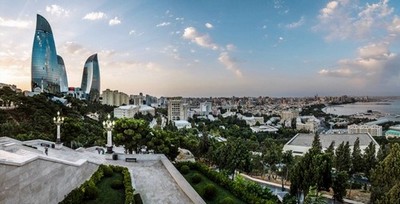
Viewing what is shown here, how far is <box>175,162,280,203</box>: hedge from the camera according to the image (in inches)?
360

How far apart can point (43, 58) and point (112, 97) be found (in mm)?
54732

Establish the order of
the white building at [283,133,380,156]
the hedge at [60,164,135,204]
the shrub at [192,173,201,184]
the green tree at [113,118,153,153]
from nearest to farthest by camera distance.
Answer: the hedge at [60,164,135,204] < the shrub at [192,173,201,184] < the green tree at [113,118,153,153] < the white building at [283,133,380,156]

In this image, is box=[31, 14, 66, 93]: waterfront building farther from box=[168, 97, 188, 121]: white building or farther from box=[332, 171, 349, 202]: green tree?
box=[332, 171, 349, 202]: green tree

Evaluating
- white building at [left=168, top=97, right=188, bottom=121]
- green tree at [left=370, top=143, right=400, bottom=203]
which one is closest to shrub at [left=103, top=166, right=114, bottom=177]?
green tree at [left=370, top=143, right=400, bottom=203]

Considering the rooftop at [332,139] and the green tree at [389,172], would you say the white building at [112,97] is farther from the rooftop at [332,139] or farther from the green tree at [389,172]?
the green tree at [389,172]


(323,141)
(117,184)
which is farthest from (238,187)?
(323,141)

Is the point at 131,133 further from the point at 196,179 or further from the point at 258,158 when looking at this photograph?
the point at 258,158

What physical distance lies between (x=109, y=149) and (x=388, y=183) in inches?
436

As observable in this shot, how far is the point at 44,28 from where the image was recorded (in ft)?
221

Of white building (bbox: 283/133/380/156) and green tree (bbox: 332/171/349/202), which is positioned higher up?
green tree (bbox: 332/171/349/202)

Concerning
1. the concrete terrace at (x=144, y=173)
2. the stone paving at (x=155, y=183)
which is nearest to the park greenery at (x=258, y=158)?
the concrete terrace at (x=144, y=173)

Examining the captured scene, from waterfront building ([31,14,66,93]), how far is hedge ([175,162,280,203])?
6386cm

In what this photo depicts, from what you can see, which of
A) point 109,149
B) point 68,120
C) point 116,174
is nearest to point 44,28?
point 68,120

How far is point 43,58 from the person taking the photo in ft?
224
